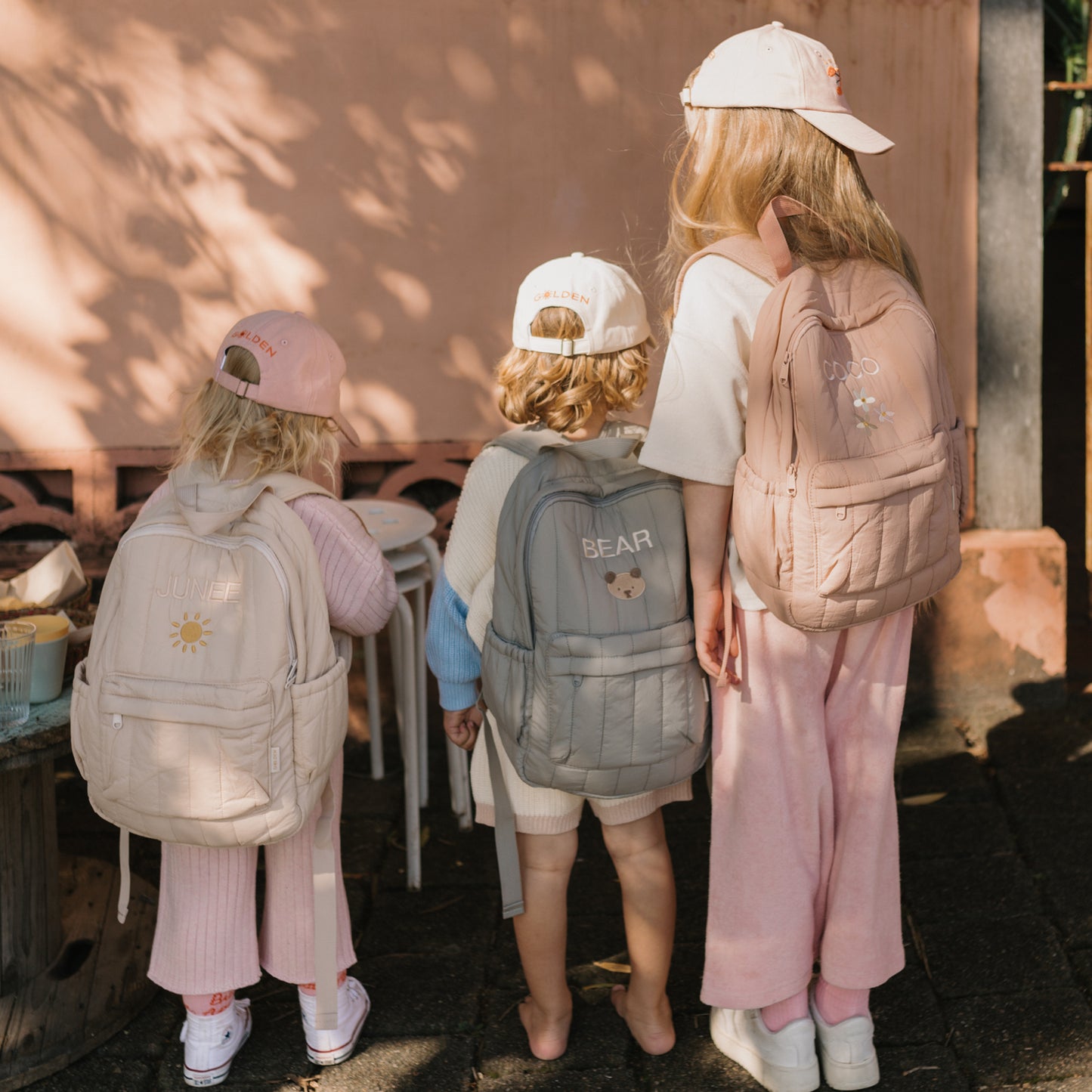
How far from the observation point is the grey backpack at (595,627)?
2521mm

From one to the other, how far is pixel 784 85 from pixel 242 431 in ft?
4.07

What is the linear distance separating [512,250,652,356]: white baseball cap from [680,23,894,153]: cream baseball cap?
374mm

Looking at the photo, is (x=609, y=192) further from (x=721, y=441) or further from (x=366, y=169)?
(x=721, y=441)

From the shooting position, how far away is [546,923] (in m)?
2.84

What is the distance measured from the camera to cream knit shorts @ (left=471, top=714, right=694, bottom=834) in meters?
2.79

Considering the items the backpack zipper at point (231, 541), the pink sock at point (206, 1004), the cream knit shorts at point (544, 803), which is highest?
the backpack zipper at point (231, 541)

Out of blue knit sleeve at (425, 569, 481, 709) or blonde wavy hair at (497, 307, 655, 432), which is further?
blue knit sleeve at (425, 569, 481, 709)

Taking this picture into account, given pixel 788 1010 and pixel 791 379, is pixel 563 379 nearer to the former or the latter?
pixel 791 379

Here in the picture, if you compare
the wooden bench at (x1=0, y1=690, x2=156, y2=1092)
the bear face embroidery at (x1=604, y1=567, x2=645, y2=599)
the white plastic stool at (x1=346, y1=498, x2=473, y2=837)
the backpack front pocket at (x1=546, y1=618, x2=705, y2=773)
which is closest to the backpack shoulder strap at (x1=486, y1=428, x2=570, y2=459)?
the bear face embroidery at (x1=604, y1=567, x2=645, y2=599)

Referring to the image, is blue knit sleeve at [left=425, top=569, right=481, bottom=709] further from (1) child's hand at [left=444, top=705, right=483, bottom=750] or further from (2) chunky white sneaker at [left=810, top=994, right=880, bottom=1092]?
(2) chunky white sneaker at [left=810, top=994, right=880, bottom=1092]

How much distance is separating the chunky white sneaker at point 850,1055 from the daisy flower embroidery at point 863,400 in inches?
51.2

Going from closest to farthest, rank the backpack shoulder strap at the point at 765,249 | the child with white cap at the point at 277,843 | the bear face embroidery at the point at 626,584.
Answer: the backpack shoulder strap at the point at 765,249, the bear face embroidery at the point at 626,584, the child with white cap at the point at 277,843

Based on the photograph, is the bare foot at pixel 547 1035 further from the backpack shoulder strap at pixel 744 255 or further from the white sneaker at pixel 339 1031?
the backpack shoulder strap at pixel 744 255

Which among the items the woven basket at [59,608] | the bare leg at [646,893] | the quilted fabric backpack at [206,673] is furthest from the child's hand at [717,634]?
the woven basket at [59,608]
